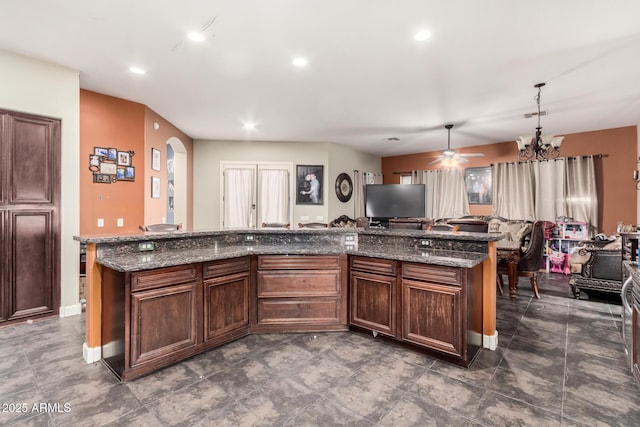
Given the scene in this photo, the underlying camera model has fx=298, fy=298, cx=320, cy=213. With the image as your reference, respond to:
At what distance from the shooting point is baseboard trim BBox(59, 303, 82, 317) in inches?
131

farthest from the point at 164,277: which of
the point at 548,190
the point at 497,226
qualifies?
the point at 548,190

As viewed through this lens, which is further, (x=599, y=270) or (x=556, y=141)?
(x=599, y=270)

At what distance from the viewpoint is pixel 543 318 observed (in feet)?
11.2

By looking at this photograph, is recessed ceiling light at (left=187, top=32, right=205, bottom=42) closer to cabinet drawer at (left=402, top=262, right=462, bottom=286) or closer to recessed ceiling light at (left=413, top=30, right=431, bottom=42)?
recessed ceiling light at (left=413, top=30, right=431, bottom=42)

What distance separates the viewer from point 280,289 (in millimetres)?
2926

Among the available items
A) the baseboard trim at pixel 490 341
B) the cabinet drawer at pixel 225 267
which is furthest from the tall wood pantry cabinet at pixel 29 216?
the baseboard trim at pixel 490 341

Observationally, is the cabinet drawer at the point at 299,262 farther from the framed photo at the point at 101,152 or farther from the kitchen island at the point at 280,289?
the framed photo at the point at 101,152

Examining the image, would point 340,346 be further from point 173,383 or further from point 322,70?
point 322,70

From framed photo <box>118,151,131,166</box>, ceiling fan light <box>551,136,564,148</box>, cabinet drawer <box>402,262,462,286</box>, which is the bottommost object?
cabinet drawer <box>402,262,462,286</box>

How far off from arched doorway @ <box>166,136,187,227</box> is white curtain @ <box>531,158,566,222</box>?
24.1ft

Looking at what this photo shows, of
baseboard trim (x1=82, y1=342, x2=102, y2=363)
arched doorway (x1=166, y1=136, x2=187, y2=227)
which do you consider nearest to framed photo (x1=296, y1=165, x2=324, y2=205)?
arched doorway (x1=166, y1=136, x2=187, y2=227)

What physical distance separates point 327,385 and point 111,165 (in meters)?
3.88

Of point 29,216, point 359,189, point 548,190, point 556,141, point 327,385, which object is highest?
point 556,141

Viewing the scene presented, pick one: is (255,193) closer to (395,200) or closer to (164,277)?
(395,200)
